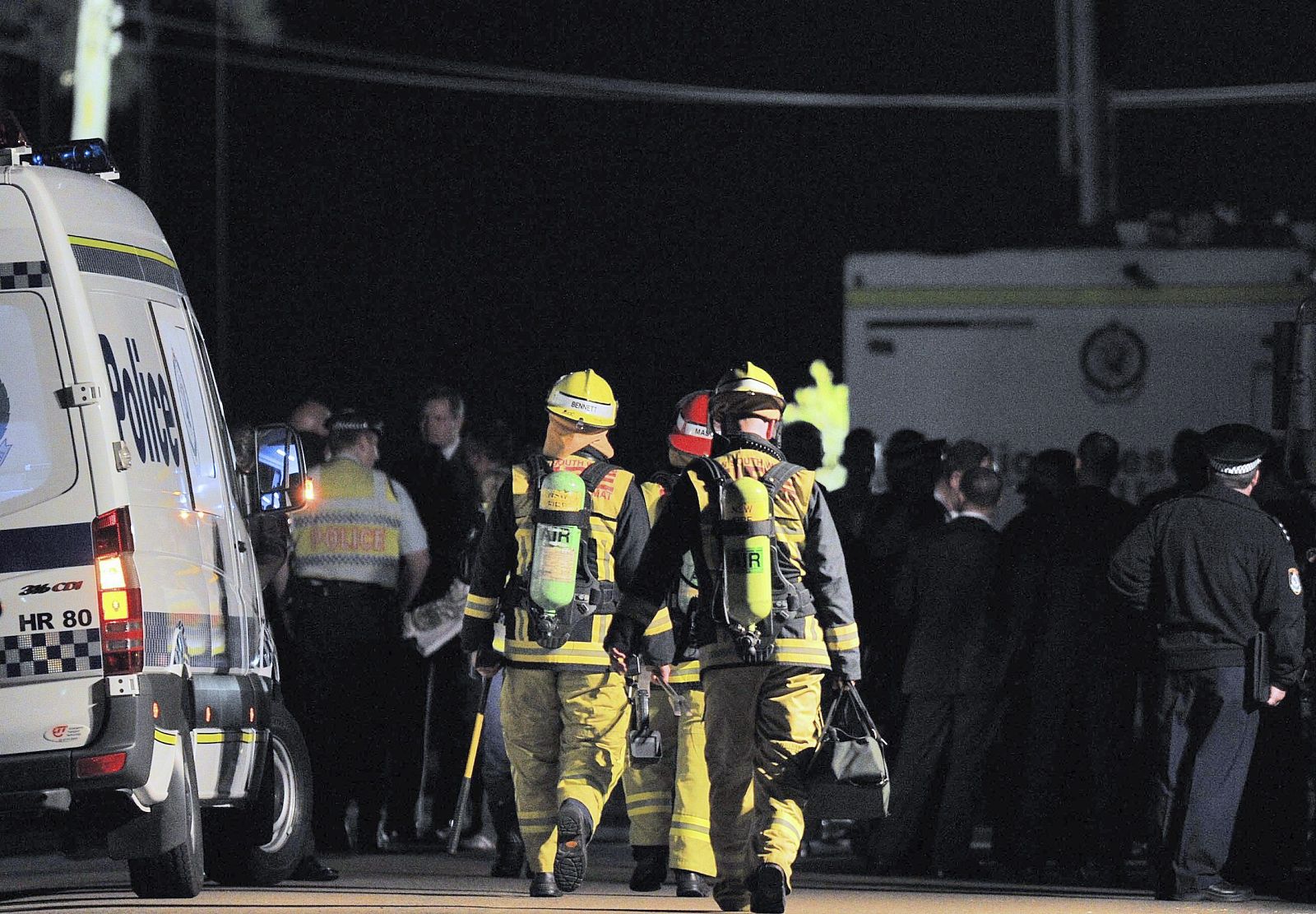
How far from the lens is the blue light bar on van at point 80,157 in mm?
9047

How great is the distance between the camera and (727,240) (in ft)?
204

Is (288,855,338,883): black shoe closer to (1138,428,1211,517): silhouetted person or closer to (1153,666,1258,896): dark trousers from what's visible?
(1153,666,1258,896): dark trousers

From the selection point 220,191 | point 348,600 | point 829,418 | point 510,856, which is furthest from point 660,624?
point 829,418

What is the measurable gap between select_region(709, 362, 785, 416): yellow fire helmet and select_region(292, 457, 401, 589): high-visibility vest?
130 inches

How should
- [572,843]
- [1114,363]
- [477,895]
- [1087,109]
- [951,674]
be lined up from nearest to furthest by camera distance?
[572,843], [477,895], [951,674], [1114,363], [1087,109]

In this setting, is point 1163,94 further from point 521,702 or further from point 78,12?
point 521,702

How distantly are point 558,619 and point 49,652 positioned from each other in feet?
7.39

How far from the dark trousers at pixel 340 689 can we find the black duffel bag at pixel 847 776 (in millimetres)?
3862

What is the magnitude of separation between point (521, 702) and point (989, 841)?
190 inches

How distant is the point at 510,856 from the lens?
10953 mm

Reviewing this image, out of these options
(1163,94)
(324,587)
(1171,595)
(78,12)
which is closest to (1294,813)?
(1171,595)

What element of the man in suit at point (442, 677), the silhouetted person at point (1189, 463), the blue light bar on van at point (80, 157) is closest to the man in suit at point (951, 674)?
the silhouetted person at point (1189, 463)

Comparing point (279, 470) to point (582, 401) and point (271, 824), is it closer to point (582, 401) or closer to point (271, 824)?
point (582, 401)

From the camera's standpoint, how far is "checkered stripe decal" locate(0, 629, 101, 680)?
8.10 metres
